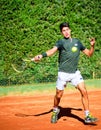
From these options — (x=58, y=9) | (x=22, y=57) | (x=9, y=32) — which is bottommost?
(x=22, y=57)

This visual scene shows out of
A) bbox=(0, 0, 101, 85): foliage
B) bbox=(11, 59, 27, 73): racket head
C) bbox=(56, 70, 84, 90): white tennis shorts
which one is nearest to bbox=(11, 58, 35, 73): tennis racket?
bbox=(11, 59, 27, 73): racket head

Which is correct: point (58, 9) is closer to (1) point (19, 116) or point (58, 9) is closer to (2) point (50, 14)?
(2) point (50, 14)

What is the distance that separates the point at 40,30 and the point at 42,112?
767 cm

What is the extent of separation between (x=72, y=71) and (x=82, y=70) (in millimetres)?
9641

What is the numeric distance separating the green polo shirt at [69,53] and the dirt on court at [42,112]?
136 centimetres

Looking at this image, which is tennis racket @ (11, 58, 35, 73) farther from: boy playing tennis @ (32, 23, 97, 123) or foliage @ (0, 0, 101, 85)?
boy playing tennis @ (32, 23, 97, 123)

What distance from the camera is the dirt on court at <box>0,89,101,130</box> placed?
25.0 feet

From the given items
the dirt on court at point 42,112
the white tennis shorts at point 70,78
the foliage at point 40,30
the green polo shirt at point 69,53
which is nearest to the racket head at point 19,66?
the foliage at point 40,30

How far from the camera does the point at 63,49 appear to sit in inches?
295

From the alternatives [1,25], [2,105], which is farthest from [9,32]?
[2,105]

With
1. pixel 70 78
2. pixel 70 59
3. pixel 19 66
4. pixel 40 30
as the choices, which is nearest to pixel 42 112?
pixel 70 78

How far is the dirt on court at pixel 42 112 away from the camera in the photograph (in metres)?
7.62

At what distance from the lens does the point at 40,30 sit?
54.2ft

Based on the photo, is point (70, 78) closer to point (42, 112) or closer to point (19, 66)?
point (42, 112)
